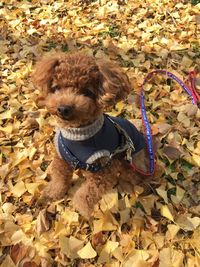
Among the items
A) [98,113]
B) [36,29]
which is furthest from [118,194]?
[36,29]

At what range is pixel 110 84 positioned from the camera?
98.8 inches

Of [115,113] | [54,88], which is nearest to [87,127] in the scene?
[54,88]

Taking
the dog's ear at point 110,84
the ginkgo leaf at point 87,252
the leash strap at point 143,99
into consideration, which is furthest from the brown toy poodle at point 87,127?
the ginkgo leaf at point 87,252

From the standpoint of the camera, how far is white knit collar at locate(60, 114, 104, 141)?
2717 mm

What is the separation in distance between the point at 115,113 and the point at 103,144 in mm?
1257

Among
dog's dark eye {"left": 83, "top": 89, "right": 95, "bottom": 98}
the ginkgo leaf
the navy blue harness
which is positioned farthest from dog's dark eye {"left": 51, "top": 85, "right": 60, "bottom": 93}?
the ginkgo leaf

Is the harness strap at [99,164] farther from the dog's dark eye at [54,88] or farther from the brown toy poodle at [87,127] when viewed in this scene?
the dog's dark eye at [54,88]

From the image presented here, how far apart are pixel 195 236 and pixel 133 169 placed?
29.9 inches

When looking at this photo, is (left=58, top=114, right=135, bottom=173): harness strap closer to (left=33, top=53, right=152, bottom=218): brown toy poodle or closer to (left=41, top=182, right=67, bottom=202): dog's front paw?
(left=33, top=53, right=152, bottom=218): brown toy poodle

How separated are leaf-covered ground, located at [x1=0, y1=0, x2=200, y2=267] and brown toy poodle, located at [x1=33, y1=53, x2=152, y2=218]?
0.17 metres

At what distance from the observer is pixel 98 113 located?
272 centimetres

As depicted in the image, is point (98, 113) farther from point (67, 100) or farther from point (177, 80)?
point (177, 80)

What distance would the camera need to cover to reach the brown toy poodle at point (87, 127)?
253 centimetres

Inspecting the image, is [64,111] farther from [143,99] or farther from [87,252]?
[143,99]
